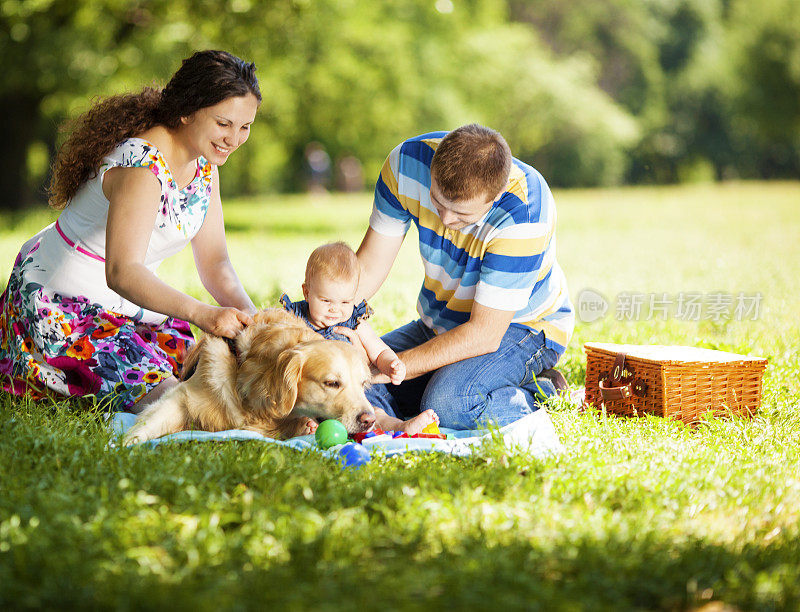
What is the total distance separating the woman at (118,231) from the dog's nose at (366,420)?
729mm

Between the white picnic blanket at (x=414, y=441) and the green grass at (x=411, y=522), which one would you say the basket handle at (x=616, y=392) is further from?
the white picnic blanket at (x=414, y=441)

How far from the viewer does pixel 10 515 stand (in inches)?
104

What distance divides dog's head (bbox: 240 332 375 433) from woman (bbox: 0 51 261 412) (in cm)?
29

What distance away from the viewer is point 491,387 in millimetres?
4219

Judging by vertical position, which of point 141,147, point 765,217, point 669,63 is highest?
point 669,63

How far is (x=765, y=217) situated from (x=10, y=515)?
64.6 feet

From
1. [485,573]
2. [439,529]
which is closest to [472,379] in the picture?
[439,529]

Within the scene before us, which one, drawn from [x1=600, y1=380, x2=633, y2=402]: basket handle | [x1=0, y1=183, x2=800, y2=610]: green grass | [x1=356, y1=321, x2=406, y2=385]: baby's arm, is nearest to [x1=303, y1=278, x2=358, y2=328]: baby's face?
[x1=356, y1=321, x2=406, y2=385]: baby's arm

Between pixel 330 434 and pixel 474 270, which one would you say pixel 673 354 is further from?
pixel 330 434

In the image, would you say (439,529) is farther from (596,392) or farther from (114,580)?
(596,392)

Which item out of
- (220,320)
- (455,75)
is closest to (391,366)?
(220,320)

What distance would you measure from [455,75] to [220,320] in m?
34.2

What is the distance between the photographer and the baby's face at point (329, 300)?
397 cm
